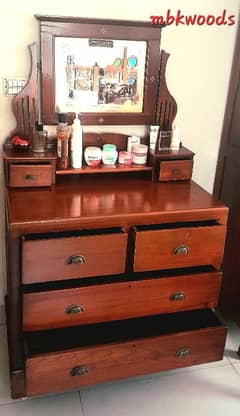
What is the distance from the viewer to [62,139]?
1.73m

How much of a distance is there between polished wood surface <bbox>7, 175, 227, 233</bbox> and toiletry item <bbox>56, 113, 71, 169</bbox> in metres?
0.09

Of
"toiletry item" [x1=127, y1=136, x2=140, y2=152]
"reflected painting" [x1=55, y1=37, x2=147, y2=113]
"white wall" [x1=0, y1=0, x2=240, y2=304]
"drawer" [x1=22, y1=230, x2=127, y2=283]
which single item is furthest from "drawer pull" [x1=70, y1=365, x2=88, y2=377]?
"reflected painting" [x1=55, y1=37, x2=147, y2=113]

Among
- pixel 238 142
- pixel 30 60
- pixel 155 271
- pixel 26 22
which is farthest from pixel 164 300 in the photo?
pixel 26 22

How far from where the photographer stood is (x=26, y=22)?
5.51 ft

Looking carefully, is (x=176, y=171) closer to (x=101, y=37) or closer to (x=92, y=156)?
(x=92, y=156)

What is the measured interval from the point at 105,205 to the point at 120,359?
1.90 feet

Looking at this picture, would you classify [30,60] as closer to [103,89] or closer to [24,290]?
[103,89]

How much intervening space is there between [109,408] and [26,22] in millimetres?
1520

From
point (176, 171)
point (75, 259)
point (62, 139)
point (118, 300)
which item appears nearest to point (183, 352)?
point (118, 300)

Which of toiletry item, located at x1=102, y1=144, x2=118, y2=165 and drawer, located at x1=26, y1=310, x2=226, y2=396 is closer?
drawer, located at x1=26, y1=310, x2=226, y2=396

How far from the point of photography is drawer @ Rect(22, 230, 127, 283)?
1.44 m

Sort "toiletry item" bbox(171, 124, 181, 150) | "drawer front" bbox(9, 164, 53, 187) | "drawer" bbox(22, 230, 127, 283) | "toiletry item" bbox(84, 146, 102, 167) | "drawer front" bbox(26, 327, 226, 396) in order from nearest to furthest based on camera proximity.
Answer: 1. "drawer" bbox(22, 230, 127, 283)
2. "drawer front" bbox(26, 327, 226, 396)
3. "drawer front" bbox(9, 164, 53, 187)
4. "toiletry item" bbox(84, 146, 102, 167)
5. "toiletry item" bbox(171, 124, 181, 150)

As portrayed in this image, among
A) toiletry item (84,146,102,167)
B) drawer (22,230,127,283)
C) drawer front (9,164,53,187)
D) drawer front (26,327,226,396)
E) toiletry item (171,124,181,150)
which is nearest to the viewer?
drawer (22,230,127,283)

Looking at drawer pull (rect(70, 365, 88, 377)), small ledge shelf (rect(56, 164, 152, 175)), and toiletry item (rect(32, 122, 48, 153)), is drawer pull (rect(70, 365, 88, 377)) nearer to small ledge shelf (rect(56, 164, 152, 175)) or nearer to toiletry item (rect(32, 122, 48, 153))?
small ledge shelf (rect(56, 164, 152, 175))
